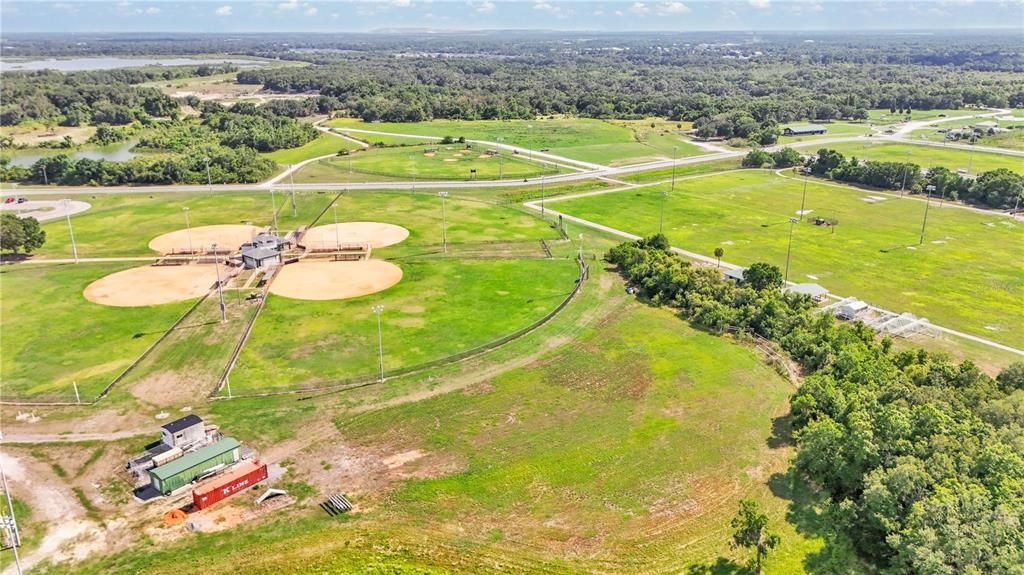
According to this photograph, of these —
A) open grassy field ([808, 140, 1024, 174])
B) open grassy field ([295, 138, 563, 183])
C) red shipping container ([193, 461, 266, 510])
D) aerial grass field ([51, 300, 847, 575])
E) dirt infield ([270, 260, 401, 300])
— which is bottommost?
aerial grass field ([51, 300, 847, 575])

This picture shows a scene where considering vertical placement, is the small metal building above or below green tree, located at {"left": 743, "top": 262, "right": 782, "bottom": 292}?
below

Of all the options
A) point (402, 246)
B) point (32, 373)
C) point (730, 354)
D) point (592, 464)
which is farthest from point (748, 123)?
point (32, 373)

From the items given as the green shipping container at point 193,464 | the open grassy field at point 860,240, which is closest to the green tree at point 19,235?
the green shipping container at point 193,464

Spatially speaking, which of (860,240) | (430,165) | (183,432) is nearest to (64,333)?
(183,432)

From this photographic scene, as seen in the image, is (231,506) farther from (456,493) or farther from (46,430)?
(46,430)

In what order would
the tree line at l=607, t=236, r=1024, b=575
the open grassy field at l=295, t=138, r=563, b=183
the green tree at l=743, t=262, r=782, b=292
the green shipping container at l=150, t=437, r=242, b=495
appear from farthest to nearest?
the open grassy field at l=295, t=138, r=563, b=183
the green tree at l=743, t=262, r=782, b=292
the green shipping container at l=150, t=437, r=242, b=495
the tree line at l=607, t=236, r=1024, b=575

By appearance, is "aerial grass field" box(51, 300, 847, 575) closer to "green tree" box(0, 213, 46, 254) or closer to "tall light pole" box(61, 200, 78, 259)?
"tall light pole" box(61, 200, 78, 259)

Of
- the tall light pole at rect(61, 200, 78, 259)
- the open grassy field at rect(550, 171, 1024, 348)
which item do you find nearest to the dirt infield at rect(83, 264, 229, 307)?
the tall light pole at rect(61, 200, 78, 259)
